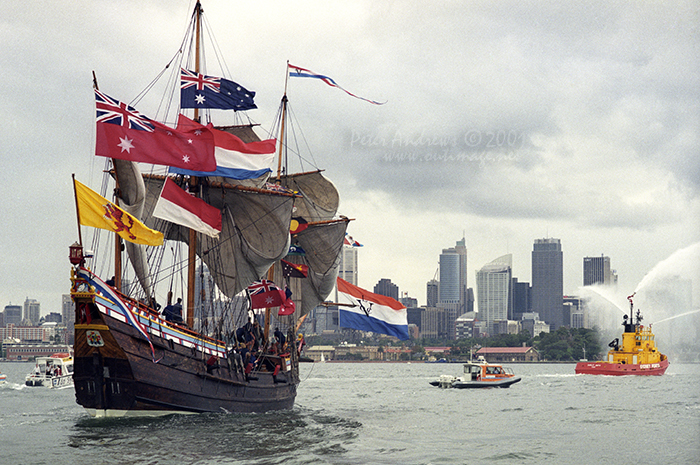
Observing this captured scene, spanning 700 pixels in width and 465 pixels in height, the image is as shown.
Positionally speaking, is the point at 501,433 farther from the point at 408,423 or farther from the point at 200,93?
the point at 200,93

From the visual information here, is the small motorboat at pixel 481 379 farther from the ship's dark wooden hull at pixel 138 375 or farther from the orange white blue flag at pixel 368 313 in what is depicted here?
the ship's dark wooden hull at pixel 138 375

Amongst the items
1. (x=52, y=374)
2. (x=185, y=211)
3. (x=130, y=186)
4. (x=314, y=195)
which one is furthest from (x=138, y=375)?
(x=52, y=374)

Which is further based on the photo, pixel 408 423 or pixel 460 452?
pixel 408 423

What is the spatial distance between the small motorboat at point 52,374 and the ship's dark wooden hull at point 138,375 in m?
49.3

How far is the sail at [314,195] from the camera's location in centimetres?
6981

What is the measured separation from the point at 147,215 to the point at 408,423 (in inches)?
917

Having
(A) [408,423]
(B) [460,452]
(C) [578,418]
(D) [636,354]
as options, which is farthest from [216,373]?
(D) [636,354]

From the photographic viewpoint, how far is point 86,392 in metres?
42.2

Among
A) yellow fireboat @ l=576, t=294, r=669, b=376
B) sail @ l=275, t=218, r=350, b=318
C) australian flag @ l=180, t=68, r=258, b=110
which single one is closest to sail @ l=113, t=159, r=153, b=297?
australian flag @ l=180, t=68, r=258, b=110

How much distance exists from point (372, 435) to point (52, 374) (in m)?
60.0

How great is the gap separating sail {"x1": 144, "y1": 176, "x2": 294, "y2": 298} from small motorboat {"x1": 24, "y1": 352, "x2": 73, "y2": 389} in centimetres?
4262

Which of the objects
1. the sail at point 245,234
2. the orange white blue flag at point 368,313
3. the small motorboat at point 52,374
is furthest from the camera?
the small motorboat at point 52,374

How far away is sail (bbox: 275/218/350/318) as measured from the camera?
63688mm

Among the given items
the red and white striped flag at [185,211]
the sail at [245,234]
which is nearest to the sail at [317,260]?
the sail at [245,234]
